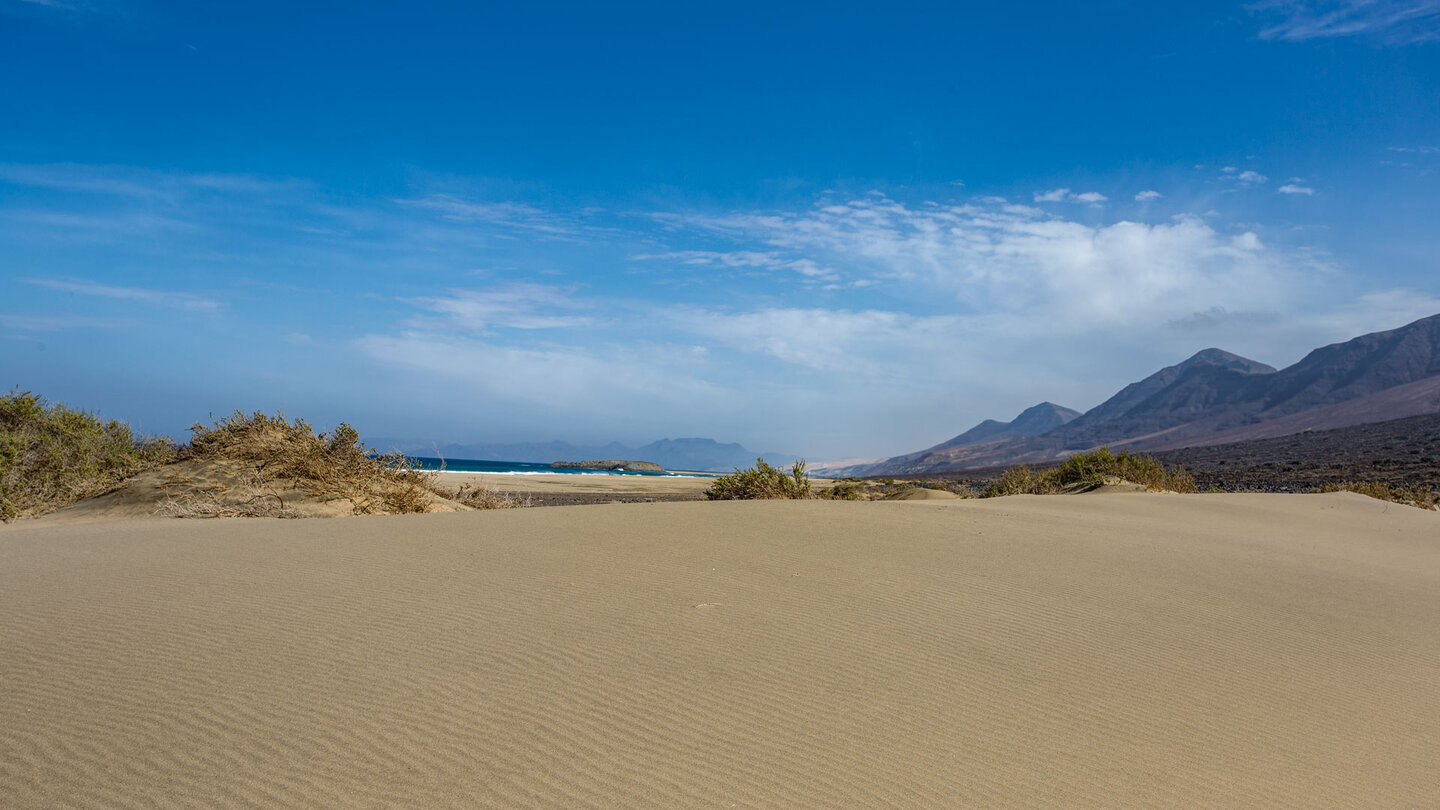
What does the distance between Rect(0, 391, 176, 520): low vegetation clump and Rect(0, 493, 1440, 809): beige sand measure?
5.03m

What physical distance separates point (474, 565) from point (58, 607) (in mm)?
2162

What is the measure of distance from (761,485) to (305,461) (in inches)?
258

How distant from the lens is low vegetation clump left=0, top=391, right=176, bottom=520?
10039 mm

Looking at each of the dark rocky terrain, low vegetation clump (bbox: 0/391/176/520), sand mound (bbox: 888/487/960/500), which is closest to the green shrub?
sand mound (bbox: 888/487/960/500)

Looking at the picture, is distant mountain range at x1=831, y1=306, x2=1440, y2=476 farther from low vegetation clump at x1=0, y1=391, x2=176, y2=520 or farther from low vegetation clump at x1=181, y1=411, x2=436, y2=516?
low vegetation clump at x1=0, y1=391, x2=176, y2=520

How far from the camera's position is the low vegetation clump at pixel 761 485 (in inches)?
479

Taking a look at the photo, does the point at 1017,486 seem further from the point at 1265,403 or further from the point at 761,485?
the point at 1265,403

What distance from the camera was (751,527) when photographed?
696 centimetres

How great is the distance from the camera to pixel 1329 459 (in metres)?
28.3

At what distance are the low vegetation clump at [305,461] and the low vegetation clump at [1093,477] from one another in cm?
1256

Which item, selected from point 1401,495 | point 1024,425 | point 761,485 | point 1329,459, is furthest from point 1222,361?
point 761,485

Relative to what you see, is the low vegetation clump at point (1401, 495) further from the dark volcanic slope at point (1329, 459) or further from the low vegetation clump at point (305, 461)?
the low vegetation clump at point (305, 461)

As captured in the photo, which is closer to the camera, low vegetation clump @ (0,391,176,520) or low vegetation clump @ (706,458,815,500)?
low vegetation clump @ (0,391,176,520)

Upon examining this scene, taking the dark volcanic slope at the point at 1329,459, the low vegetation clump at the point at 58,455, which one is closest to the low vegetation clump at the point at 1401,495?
the dark volcanic slope at the point at 1329,459
